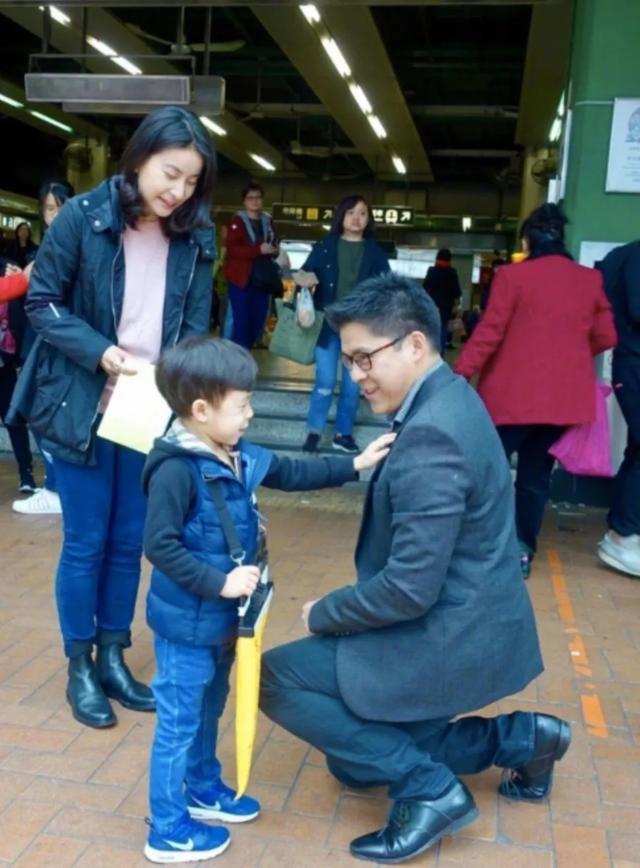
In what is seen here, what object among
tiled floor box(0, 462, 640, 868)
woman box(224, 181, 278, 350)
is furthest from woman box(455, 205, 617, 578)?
woman box(224, 181, 278, 350)

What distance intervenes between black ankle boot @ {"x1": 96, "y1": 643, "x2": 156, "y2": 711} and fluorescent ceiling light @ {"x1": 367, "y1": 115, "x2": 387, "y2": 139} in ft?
41.3

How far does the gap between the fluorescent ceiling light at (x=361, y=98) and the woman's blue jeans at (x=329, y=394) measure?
7010 millimetres

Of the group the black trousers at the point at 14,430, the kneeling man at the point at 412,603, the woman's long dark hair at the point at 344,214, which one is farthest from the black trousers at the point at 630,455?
the black trousers at the point at 14,430

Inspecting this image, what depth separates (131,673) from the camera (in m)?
3.18

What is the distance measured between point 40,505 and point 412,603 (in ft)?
12.6

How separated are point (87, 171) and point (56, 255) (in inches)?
592

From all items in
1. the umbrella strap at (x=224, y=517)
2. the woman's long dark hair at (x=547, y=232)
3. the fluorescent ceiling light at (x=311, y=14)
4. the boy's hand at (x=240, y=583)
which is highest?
the fluorescent ceiling light at (x=311, y=14)

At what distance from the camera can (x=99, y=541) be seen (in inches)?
113

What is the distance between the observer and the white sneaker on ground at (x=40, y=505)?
5.41 m

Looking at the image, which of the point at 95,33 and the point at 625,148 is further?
the point at 95,33

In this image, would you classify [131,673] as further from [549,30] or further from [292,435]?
[549,30]

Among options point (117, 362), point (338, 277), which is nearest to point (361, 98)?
point (338, 277)

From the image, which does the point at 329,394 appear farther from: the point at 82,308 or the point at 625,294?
the point at 82,308

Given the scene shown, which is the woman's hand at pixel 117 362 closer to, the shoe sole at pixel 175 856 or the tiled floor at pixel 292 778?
the tiled floor at pixel 292 778
